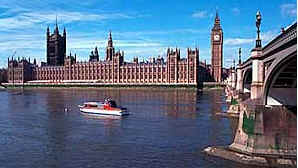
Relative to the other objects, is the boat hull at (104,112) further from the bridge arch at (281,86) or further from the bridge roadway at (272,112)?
the bridge arch at (281,86)

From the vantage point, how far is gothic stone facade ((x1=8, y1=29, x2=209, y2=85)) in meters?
144

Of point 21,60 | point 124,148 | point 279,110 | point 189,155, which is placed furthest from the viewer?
point 21,60

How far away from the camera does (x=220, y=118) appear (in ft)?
139

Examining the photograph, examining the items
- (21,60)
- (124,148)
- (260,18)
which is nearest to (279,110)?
(260,18)

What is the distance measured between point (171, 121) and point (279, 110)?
20.4 metres

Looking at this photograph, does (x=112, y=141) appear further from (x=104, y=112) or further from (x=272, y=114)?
(x=104, y=112)

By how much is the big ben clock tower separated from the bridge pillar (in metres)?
130

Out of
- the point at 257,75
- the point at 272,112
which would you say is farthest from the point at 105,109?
the point at 272,112

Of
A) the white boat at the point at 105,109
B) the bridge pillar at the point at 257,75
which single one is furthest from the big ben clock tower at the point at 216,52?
the bridge pillar at the point at 257,75

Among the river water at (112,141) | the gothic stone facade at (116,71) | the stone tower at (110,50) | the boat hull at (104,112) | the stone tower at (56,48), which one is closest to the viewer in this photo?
the river water at (112,141)

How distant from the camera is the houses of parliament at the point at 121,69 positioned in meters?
144

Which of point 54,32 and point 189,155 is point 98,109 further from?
point 54,32

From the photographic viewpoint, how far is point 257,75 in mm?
22297

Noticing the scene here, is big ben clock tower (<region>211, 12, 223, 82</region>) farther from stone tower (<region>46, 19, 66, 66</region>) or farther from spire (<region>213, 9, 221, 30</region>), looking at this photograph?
stone tower (<region>46, 19, 66, 66</region>)
